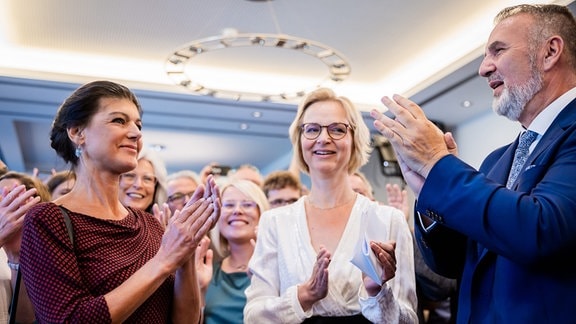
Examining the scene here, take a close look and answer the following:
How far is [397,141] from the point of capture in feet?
4.32

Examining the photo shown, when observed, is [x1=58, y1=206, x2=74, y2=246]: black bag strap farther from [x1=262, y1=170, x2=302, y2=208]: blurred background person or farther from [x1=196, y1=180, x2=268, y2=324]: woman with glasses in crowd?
[x1=262, y1=170, x2=302, y2=208]: blurred background person

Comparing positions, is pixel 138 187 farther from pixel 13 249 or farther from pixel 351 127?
pixel 351 127

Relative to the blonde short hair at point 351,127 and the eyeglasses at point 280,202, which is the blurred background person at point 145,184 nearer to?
the eyeglasses at point 280,202

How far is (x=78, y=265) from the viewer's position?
148 centimetres

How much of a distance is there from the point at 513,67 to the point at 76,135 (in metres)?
1.32

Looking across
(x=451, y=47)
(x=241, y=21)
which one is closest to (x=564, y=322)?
Answer: (x=241, y=21)

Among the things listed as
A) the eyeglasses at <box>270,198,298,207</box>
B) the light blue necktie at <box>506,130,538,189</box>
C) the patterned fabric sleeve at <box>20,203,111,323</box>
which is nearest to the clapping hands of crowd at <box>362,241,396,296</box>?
the light blue necktie at <box>506,130,538,189</box>

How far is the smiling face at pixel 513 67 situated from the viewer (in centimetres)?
142

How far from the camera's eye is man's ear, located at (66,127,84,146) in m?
1.70

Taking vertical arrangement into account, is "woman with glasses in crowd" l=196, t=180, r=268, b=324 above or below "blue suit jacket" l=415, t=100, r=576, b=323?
below

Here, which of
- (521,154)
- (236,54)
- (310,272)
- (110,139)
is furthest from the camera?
(236,54)

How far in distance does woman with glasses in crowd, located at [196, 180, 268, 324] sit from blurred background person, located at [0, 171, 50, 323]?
0.68m

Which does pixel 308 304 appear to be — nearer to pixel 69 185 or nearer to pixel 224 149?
pixel 69 185

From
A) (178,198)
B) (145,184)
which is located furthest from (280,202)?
(145,184)
